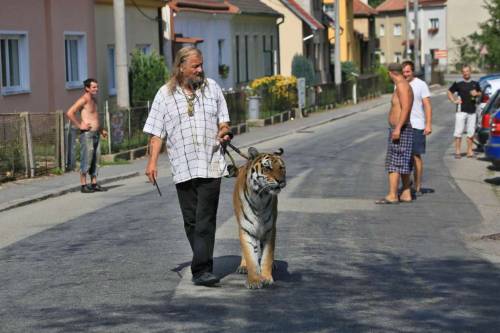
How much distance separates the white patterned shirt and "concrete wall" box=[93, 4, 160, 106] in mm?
20394

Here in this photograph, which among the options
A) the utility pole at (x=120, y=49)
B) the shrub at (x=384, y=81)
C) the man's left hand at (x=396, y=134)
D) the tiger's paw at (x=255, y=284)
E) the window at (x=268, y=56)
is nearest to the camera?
the tiger's paw at (x=255, y=284)

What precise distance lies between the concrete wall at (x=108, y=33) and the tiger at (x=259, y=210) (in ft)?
67.8

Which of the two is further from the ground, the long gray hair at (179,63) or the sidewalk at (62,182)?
the long gray hair at (179,63)

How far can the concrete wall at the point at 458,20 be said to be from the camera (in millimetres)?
103812

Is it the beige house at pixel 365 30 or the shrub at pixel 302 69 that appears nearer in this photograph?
the shrub at pixel 302 69

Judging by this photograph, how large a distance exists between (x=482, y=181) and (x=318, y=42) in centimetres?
4323

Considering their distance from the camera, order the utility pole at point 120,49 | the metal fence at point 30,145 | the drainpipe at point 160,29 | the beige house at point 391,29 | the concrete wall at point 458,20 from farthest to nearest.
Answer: the beige house at point 391,29 < the concrete wall at point 458,20 < the drainpipe at point 160,29 < the utility pole at point 120,49 < the metal fence at point 30,145

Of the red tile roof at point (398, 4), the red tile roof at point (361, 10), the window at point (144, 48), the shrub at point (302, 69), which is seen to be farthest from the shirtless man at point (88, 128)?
the red tile roof at point (398, 4)

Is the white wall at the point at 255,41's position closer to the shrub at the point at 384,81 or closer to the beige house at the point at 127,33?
the beige house at the point at 127,33

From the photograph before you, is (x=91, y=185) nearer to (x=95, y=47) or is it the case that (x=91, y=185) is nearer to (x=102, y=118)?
(x=102, y=118)

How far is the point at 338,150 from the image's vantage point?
2486 centimetres

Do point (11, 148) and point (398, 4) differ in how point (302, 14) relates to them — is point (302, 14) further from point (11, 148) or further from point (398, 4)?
point (398, 4)

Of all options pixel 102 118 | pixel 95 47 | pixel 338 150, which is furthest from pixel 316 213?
pixel 95 47

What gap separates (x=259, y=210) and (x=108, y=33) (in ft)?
72.3
